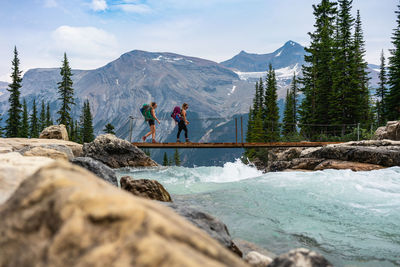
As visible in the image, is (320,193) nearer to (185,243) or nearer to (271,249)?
(271,249)

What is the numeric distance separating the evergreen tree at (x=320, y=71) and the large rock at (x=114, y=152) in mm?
24311

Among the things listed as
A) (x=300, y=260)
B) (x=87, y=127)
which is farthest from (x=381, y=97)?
(x=300, y=260)

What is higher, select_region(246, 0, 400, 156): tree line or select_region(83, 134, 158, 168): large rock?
select_region(246, 0, 400, 156): tree line

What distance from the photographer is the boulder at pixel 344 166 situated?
42.8 ft

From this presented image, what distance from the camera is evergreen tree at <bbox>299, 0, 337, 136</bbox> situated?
35.3m

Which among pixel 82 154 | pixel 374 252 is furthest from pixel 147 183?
pixel 82 154

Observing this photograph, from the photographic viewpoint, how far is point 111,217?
4.61 feet

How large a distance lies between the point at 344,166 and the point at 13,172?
13.8 meters

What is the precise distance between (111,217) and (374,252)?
4.90m

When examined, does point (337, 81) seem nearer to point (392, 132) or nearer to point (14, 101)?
point (392, 132)

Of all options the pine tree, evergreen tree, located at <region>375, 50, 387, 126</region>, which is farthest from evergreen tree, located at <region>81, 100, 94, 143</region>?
evergreen tree, located at <region>375, 50, 387, 126</region>

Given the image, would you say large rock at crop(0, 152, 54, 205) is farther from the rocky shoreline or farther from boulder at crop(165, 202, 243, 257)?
boulder at crop(165, 202, 243, 257)

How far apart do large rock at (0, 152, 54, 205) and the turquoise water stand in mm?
3682

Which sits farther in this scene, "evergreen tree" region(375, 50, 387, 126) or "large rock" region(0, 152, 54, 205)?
"evergreen tree" region(375, 50, 387, 126)
